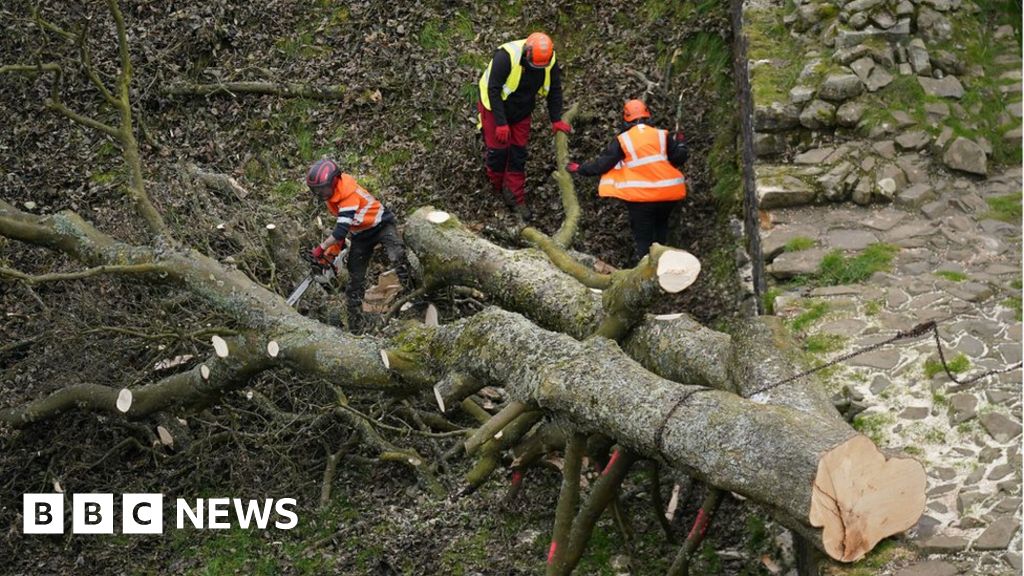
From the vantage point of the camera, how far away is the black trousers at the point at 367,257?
9.04m

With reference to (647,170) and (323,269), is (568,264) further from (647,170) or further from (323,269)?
(323,269)

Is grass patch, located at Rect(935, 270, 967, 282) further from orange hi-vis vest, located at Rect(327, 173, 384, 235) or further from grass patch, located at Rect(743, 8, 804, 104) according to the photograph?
orange hi-vis vest, located at Rect(327, 173, 384, 235)

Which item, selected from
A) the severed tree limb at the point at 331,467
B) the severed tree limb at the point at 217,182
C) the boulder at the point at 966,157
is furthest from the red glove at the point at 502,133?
the boulder at the point at 966,157

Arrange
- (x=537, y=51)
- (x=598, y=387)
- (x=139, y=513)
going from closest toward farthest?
(x=598, y=387), (x=139, y=513), (x=537, y=51)

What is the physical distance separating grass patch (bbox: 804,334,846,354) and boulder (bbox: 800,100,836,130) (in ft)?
7.40

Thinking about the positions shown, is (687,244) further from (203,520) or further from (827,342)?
(203,520)

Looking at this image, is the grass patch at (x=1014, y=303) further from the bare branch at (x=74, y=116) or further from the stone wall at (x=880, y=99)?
the bare branch at (x=74, y=116)

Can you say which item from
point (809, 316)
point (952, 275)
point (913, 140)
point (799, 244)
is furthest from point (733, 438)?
point (913, 140)

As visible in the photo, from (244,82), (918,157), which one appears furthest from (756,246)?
(244,82)

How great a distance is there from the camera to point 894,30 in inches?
368

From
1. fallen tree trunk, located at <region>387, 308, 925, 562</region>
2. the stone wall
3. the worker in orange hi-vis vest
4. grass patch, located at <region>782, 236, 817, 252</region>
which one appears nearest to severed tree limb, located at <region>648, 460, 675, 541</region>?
fallen tree trunk, located at <region>387, 308, 925, 562</region>

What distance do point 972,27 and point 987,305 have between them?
10.1 feet

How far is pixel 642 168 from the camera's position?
938cm

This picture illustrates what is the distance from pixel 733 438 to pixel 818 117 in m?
4.14
